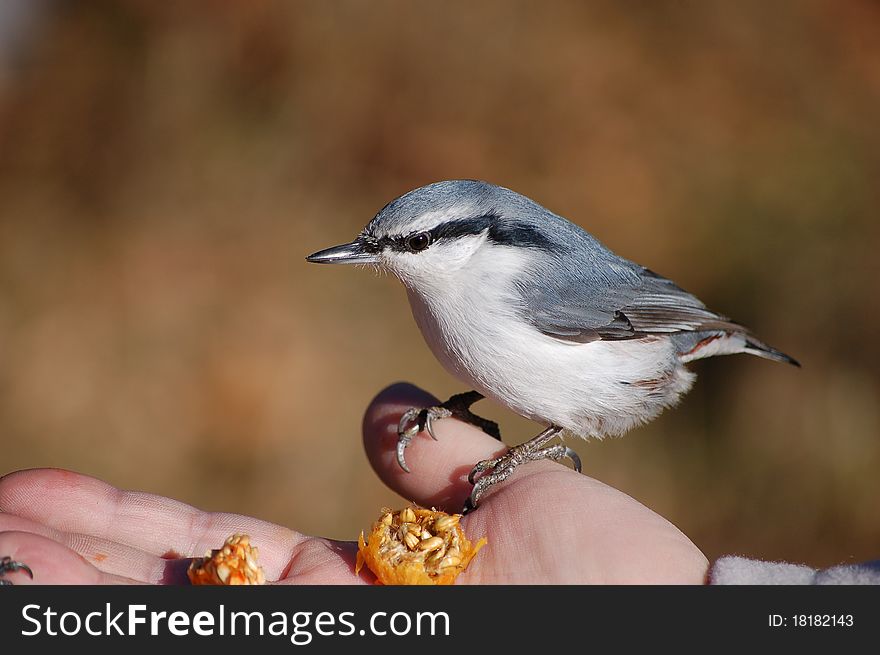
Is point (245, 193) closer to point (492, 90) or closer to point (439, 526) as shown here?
point (492, 90)

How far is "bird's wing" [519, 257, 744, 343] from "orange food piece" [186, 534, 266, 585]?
102 centimetres

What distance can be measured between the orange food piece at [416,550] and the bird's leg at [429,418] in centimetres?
53

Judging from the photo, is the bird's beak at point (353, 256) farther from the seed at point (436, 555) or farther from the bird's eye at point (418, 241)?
the seed at point (436, 555)

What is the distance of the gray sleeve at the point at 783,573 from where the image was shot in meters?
1.84

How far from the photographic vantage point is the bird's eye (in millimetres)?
2273

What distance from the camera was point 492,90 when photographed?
5484 mm

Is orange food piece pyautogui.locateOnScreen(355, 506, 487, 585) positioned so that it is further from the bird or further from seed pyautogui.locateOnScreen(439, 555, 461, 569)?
the bird

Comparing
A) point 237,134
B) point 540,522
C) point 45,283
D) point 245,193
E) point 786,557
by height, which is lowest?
point 540,522

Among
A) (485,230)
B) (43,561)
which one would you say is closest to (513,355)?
(485,230)

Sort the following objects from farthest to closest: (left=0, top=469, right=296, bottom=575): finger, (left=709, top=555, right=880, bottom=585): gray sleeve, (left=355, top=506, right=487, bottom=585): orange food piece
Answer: (left=0, top=469, right=296, bottom=575): finger < (left=355, top=506, right=487, bottom=585): orange food piece < (left=709, top=555, right=880, bottom=585): gray sleeve

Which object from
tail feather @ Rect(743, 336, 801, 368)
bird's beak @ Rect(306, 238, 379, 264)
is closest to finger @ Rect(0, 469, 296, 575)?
bird's beak @ Rect(306, 238, 379, 264)

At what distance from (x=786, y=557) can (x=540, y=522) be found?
2.56 m

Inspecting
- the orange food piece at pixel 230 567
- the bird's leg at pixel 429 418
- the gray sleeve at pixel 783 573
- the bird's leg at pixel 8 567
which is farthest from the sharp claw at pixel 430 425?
the bird's leg at pixel 8 567

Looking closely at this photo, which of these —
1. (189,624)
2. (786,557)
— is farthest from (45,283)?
(786,557)
